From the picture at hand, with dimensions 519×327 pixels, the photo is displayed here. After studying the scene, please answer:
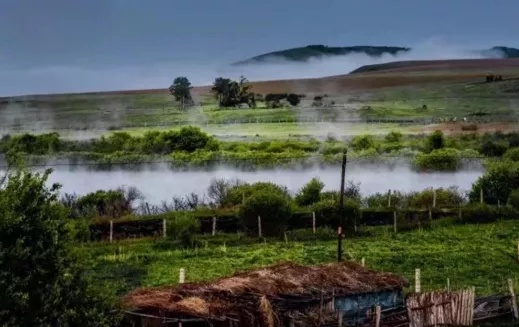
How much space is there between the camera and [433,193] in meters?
45.2

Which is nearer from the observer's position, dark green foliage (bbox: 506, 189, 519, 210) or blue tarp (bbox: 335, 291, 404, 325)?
blue tarp (bbox: 335, 291, 404, 325)

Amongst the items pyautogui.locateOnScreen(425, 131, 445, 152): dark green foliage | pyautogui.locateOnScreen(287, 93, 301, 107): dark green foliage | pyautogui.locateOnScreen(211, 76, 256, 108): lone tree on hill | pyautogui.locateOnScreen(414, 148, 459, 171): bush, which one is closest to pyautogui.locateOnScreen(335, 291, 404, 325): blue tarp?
pyautogui.locateOnScreen(414, 148, 459, 171): bush

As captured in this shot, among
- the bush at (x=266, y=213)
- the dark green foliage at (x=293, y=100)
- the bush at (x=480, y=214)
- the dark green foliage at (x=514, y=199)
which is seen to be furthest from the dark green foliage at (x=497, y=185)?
the dark green foliage at (x=293, y=100)

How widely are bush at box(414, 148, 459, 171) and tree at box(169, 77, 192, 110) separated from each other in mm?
29179

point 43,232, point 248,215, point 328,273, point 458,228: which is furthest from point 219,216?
point 43,232

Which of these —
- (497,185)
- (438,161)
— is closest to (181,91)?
(438,161)

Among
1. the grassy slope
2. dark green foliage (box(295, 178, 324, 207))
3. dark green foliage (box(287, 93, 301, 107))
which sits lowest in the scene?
the grassy slope

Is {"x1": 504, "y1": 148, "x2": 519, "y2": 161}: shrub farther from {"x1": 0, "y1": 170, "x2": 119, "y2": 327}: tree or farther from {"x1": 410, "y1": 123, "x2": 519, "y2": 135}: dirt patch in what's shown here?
{"x1": 0, "y1": 170, "x2": 119, "y2": 327}: tree

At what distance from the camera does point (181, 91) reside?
86062mm

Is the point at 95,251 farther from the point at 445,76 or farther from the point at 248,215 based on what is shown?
the point at 445,76

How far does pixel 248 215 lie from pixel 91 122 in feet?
165

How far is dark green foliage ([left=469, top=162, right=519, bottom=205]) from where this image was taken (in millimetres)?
44688

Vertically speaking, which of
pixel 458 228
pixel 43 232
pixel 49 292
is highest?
pixel 43 232

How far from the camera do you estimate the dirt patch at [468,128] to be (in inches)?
2874
